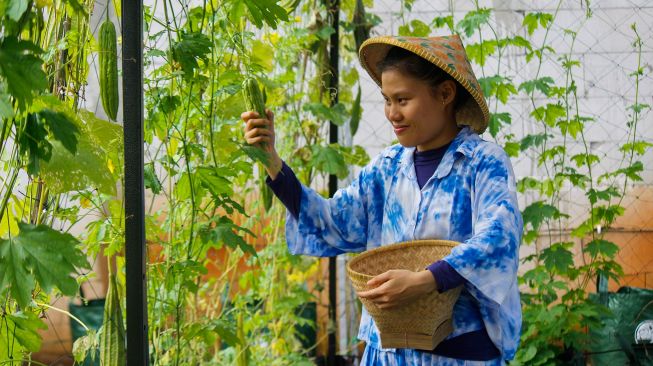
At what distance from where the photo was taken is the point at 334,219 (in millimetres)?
2455

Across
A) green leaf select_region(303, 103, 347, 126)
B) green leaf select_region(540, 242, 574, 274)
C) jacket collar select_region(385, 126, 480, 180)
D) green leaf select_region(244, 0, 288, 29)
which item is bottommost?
green leaf select_region(540, 242, 574, 274)

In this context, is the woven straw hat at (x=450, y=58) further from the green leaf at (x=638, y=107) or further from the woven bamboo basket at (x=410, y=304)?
the green leaf at (x=638, y=107)

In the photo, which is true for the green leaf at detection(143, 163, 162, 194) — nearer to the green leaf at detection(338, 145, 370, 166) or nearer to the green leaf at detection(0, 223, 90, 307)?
the green leaf at detection(0, 223, 90, 307)

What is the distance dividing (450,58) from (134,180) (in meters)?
0.85

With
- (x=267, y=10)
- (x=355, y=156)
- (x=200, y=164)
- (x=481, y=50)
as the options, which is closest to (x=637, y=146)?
(x=481, y=50)

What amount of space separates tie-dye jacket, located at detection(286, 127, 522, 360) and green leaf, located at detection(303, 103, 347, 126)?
3.86 feet

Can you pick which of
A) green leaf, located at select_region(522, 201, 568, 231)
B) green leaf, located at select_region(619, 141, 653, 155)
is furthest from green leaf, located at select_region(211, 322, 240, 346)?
green leaf, located at select_region(619, 141, 653, 155)

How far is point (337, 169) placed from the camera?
3.58 meters

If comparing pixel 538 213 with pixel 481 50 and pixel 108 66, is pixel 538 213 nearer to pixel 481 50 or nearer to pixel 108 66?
pixel 481 50

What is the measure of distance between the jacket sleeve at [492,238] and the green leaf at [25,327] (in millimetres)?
963

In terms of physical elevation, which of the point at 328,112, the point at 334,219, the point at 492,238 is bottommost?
the point at 492,238

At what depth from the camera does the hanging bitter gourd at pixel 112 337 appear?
2109 millimetres

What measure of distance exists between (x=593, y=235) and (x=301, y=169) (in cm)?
130

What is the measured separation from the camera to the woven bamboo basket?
79.9 inches
